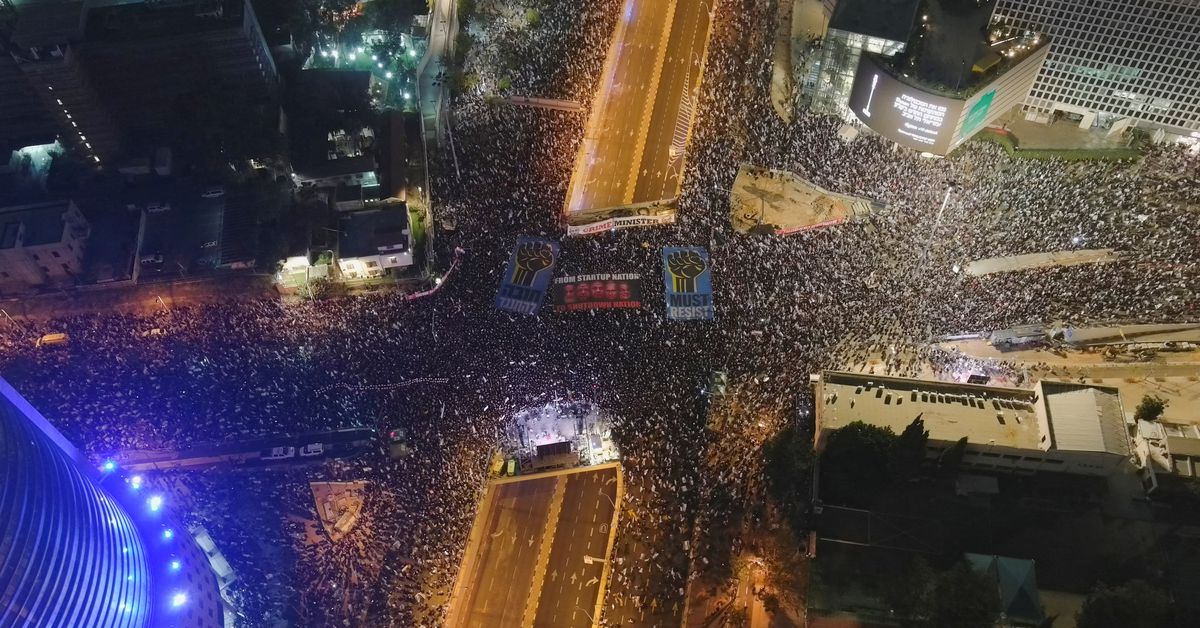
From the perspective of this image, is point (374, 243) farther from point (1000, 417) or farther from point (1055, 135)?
point (1055, 135)

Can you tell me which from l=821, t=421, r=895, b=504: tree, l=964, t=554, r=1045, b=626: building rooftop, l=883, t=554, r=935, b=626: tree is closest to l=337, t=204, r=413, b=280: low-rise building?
l=821, t=421, r=895, b=504: tree

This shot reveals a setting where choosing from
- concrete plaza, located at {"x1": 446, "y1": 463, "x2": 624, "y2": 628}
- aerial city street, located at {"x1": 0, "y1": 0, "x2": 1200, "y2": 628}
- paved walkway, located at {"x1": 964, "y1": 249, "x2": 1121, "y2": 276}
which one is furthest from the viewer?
paved walkway, located at {"x1": 964, "y1": 249, "x2": 1121, "y2": 276}

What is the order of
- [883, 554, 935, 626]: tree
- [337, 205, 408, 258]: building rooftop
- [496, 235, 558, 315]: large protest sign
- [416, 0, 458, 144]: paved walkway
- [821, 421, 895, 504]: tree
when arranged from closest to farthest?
Result: [883, 554, 935, 626]: tree < [821, 421, 895, 504]: tree < [496, 235, 558, 315]: large protest sign < [337, 205, 408, 258]: building rooftop < [416, 0, 458, 144]: paved walkway

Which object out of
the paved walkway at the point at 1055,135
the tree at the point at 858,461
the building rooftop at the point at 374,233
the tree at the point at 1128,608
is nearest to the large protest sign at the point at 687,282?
the tree at the point at 858,461

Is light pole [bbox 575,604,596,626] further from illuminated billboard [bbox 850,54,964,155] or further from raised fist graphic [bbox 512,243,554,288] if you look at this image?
illuminated billboard [bbox 850,54,964,155]

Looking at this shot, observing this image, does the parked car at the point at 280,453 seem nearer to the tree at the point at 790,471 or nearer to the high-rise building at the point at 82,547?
the high-rise building at the point at 82,547

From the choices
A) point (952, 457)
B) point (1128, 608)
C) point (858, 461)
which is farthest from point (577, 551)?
point (1128, 608)
